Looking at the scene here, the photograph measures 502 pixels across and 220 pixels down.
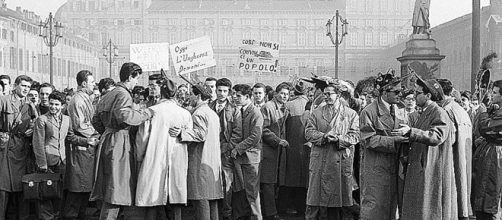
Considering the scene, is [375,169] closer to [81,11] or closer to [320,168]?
[320,168]

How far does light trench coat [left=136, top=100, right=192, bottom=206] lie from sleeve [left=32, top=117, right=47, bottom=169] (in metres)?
1.66

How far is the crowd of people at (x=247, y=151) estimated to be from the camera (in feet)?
21.5

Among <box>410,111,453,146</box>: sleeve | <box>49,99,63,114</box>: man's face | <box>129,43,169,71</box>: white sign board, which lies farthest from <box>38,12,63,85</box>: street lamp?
<box>410,111,453,146</box>: sleeve

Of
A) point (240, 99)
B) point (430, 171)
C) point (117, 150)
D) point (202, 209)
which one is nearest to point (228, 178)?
point (202, 209)

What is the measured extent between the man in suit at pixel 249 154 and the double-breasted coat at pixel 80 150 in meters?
1.67

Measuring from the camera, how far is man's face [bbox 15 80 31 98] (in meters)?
8.91

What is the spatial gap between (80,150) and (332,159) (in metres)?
3.01

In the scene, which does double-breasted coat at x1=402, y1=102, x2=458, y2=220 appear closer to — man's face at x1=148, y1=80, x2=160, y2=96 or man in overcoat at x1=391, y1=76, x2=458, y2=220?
man in overcoat at x1=391, y1=76, x2=458, y2=220

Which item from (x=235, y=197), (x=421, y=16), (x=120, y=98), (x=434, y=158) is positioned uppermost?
(x=421, y=16)

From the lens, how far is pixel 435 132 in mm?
6211

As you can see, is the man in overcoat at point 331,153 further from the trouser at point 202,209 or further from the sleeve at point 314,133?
the trouser at point 202,209

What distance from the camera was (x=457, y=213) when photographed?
6.70 metres

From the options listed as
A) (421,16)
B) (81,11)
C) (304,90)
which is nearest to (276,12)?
(81,11)

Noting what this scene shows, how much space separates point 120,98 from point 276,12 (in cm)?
7219
